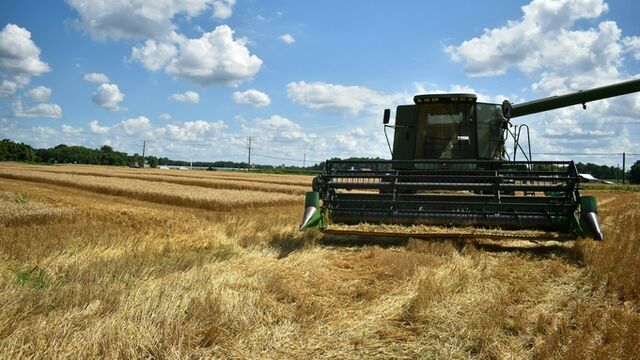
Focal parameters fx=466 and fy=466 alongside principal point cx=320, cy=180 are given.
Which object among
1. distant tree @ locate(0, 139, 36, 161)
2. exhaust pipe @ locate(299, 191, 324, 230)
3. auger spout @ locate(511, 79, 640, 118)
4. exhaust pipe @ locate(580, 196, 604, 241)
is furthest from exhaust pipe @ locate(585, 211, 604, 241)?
distant tree @ locate(0, 139, 36, 161)

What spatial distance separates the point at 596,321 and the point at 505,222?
3.29 metres

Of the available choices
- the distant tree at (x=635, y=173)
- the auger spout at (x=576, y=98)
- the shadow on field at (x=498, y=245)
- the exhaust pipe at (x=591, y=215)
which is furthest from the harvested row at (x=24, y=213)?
the distant tree at (x=635, y=173)

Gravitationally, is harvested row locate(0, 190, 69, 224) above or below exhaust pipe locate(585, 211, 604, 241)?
below

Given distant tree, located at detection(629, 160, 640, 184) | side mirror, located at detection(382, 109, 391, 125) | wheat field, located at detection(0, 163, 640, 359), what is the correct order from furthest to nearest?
distant tree, located at detection(629, 160, 640, 184) < side mirror, located at detection(382, 109, 391, 125) < wheat field, located at detection(0, 163, 640, 359)

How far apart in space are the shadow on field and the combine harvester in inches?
7.5

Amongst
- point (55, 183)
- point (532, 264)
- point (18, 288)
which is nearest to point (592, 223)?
point (532, 264)

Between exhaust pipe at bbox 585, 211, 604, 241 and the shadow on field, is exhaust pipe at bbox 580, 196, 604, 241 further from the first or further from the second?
the shadow on field

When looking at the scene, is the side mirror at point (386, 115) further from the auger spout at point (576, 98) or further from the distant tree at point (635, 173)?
the distant tree at point (635, 173)

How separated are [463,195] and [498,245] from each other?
1.13m

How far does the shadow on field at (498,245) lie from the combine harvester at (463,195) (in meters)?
0.19

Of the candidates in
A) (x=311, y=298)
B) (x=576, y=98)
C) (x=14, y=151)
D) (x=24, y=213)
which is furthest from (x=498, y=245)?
(x=14, y=151)

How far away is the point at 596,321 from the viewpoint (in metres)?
3.60

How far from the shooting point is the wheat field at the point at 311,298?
310 cm

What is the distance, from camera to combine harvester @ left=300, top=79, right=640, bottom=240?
6664 mm
